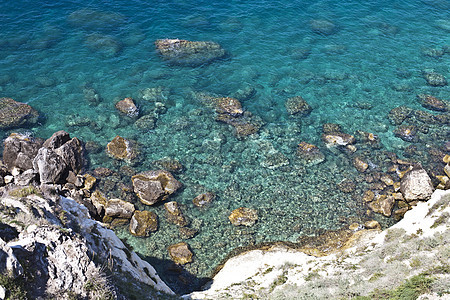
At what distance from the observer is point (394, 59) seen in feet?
177

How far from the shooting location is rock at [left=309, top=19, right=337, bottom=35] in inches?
2322

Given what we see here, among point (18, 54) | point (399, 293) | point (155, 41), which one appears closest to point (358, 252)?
point (399, 293)

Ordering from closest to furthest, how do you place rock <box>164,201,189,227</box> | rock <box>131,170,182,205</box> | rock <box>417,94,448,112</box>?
rock <box>164,201,189,227</box>, rock <box>131,170,182,205</box>, rock <box>417,94,448,112</box>

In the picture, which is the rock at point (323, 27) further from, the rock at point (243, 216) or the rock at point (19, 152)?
the rock at point (19, 152)

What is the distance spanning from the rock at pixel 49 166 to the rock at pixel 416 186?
32.2 metres

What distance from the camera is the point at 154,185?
33.4 m

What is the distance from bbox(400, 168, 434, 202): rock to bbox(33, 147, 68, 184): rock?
32199 millimetres

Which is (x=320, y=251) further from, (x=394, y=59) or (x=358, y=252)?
(x=394, y=59)

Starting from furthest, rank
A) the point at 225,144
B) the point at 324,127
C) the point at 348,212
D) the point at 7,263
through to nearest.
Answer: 1. the point at 324,127
2. the point at 225,144
3. the point at 348,212
4. the point at 7,263

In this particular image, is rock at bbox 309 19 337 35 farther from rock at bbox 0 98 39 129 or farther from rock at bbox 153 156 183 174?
rock at bbox 0 98 39 129

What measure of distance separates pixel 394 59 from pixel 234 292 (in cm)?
4515

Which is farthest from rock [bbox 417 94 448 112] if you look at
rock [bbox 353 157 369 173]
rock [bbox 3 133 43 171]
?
rock [bbox 3 133 43 171]

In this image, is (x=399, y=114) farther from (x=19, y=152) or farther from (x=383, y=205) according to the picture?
(x=19, y=152)

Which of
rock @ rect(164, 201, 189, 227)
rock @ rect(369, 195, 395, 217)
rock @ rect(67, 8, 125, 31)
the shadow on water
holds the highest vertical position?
rock @ rect(67, 8, 125, 31)
